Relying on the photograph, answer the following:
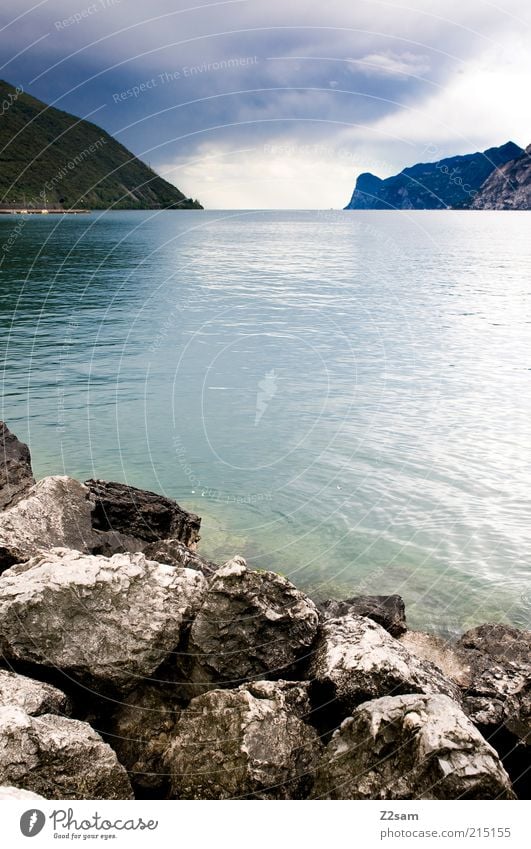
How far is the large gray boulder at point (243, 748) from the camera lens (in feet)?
24.2

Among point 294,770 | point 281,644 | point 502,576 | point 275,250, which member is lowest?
point 502,576

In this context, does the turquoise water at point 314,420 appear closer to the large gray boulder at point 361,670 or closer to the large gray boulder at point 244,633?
the large gray boulder at point 361,670

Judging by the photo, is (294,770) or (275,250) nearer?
(294,770)

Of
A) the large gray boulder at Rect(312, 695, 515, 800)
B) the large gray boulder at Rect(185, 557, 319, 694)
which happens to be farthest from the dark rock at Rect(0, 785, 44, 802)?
the large gray boulder at Rect(312, 695, 515, 800)

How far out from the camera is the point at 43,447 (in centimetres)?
2411

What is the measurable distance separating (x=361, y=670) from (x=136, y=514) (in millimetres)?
7853

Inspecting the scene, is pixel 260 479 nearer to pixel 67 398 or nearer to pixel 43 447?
pixel 43 447

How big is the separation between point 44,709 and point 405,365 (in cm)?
3134

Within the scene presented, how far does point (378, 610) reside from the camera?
12.9m

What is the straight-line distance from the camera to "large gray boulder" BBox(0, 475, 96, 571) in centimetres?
1106

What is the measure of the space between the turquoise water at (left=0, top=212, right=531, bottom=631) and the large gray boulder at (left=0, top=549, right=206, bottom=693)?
731 centimetres

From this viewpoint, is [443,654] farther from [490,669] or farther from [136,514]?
[136,514]

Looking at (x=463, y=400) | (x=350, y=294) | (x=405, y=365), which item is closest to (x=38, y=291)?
(x=350, y=294)

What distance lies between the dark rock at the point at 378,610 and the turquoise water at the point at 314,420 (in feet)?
4.10
